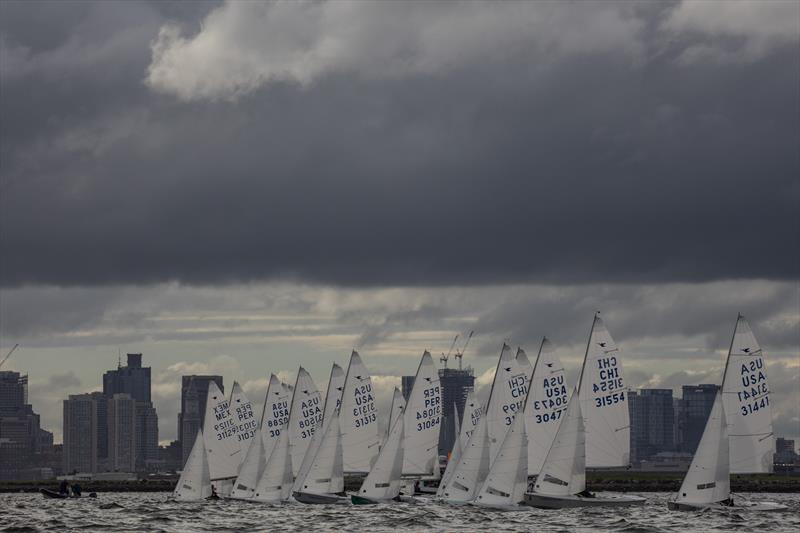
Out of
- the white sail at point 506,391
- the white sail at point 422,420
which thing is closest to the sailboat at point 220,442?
the white sail at point 422,420

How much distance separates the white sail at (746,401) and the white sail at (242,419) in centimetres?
7252

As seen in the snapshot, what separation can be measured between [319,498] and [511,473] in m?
22.7

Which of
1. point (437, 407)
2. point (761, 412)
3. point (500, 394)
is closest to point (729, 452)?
point (761, 412)

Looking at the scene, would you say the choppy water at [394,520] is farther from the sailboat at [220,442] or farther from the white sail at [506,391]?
the sailboat at [220,442]

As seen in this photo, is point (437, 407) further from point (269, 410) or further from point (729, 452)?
point (729, 452)

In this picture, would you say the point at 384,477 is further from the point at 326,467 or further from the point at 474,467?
the point at 474,467

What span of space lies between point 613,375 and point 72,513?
45489 millimetres

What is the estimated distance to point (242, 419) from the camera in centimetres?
18450

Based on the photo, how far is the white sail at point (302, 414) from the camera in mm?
168000

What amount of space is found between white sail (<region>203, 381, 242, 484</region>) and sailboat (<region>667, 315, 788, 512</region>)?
226ft

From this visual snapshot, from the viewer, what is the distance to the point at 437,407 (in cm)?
15988

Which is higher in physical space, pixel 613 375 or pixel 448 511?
pixel 613 375

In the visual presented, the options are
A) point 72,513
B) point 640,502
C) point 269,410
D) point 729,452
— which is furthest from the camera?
point 269,410

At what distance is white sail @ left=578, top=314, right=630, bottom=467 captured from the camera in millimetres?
130375
